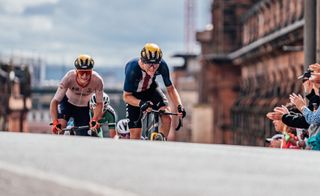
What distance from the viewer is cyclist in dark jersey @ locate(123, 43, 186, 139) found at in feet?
31.6

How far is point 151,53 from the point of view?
9.55 meters

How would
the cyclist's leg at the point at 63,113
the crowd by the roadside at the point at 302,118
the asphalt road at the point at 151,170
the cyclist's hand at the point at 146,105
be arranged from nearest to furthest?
the asphalt road at the point at 151,170
the crowd by the roadside at the point at 302,118
the cyclist's hand at the point at 146,105
the cyclist's leg at the point at 63,113

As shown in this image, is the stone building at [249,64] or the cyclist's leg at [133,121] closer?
the cyclist's leg at [133,121]

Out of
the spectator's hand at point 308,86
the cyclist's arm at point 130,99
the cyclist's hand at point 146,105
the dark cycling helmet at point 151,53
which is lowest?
the cyclist's hand at point 146,105

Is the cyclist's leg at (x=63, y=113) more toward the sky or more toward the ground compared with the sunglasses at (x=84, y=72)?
more toward the ground

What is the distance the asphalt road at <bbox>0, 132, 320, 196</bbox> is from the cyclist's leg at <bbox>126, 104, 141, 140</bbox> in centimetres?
464

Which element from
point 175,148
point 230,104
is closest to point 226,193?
point 175,148

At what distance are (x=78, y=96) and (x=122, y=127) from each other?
79 centimetres

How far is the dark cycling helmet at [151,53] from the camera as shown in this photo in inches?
375

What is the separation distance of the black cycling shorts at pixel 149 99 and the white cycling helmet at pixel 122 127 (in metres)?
0.49

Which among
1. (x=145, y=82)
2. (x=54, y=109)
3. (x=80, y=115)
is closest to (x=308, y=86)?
(x=145, y=82)

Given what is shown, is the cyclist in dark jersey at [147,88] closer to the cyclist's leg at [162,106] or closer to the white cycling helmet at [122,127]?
the cyclist's leg at [162,106]

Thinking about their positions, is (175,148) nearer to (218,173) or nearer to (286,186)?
(218,173)

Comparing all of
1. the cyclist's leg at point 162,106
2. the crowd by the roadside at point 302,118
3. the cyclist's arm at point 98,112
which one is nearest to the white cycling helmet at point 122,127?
the cyclist's arm at point 98,112
